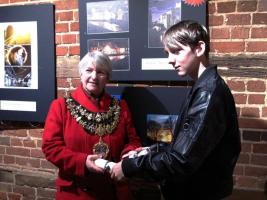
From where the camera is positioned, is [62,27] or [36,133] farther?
[36,133]

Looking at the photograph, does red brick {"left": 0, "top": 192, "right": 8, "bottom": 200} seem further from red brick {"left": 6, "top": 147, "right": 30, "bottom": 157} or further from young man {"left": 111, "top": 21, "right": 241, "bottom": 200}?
young man {"left": 111, "top": 21, "right": 241, "bottom": 200}

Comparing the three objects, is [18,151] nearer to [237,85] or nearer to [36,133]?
[36,133]

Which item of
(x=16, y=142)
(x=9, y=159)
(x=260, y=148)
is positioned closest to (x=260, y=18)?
(x=260, y=148)

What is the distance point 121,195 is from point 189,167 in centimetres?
85

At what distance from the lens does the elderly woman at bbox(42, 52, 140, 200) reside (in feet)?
7.32

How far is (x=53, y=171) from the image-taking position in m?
3.02

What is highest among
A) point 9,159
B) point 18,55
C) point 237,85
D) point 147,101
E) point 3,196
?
point 18,55

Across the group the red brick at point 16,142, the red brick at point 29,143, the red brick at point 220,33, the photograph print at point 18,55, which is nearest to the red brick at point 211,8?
the red brick at point 220,33

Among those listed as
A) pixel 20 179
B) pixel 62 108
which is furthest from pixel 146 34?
pixel 20 179

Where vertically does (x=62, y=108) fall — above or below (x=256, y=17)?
below

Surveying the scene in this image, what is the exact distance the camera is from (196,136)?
1.54 meters

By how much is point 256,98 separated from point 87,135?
3.40 feet

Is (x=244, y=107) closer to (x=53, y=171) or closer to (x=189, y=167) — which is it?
(x=189, y=167)

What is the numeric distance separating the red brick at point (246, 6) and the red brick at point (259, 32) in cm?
12
